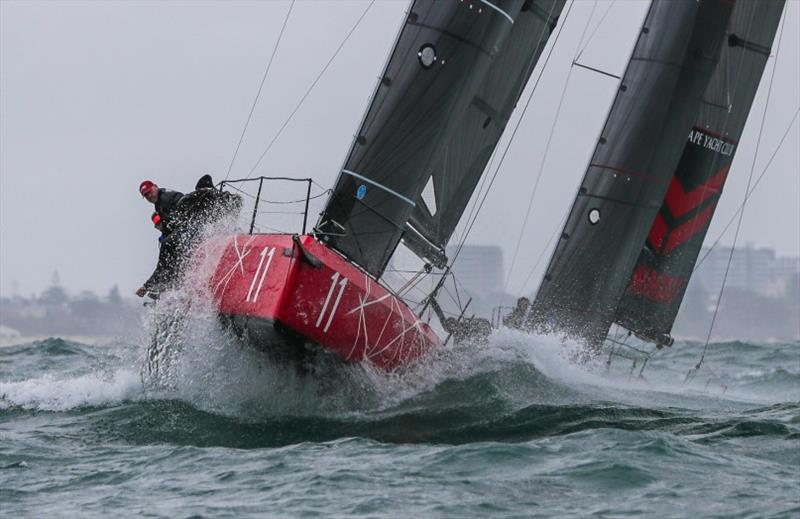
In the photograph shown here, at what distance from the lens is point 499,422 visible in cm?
738

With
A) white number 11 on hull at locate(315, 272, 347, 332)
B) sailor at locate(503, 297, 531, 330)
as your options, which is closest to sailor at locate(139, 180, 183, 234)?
white number 11 on hull at locate(315, 272, 347, 332)

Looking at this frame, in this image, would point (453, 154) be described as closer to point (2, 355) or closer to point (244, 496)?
point (244, 496)

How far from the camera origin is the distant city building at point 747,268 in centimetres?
13638

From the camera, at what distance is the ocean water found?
5.51m

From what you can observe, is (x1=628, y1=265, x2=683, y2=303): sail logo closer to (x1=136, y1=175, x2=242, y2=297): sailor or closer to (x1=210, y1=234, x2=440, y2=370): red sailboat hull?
(x1=210, y1=234, x2=440, y2=370): red sailboat hull

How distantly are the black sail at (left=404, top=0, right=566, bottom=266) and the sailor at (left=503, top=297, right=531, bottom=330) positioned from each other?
1.80m

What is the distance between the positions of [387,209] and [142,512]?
11.2 ft

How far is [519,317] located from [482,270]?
40.9 meters

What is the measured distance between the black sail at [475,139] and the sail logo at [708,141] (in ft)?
9.74

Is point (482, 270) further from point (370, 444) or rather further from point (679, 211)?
point (370, 444)

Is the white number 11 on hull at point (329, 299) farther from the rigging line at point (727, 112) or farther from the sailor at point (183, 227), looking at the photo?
the rigging line at point (727, 112)

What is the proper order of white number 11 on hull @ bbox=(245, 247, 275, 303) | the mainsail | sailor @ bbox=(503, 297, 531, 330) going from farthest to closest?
sailor @ bbox=(503, 297, 531, 330) → the mainsail → white number 11 on hull @ bbox=(245, 247, 275, 303)

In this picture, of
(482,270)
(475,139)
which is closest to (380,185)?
(475,139)

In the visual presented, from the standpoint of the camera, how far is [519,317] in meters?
11.8
